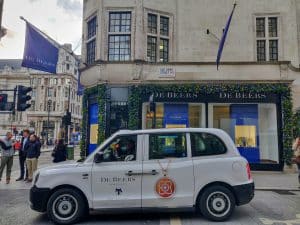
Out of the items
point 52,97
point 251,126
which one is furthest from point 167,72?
point 52,97

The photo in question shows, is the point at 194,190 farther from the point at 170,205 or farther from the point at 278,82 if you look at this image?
the point at 278,82

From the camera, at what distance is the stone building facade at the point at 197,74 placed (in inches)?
545

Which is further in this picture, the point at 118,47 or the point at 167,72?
the point at 118,47

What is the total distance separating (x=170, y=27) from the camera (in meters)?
15.3

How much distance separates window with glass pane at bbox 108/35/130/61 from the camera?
14.6 metres

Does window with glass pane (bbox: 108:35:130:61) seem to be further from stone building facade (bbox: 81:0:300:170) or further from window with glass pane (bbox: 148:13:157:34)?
window with glass pane (bbox: 148:13:157:34)

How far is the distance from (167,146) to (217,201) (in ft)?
5.05

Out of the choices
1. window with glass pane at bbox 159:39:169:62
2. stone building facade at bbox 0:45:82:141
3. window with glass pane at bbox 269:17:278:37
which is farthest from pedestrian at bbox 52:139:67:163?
stone building facade at bbox 0:45:82:141

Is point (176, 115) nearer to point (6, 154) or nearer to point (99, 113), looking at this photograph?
point (99, 113)

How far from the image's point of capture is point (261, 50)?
15.2 m

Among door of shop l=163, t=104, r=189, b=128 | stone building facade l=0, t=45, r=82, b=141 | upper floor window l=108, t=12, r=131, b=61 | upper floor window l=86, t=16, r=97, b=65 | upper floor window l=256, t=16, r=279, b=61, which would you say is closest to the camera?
door of shop l=163, t=104, r=189, b=128

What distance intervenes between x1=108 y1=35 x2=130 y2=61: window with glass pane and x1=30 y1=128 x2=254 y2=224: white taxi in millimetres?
9626

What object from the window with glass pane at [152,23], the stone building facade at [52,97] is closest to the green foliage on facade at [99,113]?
the window with glass pane at [152,23]

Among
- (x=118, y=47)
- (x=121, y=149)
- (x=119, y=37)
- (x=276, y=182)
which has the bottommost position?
(x=276, y=182)
